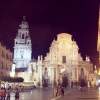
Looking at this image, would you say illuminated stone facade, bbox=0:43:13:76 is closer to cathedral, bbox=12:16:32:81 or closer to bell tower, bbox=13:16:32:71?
cathedral, bbox=12:16:32:81

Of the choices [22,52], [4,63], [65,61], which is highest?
[22,52]

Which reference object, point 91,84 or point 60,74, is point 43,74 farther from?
point 91,84

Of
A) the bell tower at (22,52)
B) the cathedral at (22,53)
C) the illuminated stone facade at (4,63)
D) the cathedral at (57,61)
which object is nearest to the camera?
the illuminated stone facade at (4,63)

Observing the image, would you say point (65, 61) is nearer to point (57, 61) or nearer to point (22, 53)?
point (57, 61)

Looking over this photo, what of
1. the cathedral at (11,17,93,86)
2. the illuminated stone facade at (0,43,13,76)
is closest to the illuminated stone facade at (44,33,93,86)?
the cathedral at (11,17,93,86)

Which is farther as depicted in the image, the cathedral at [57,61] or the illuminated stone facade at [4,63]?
the cathedral at [57,61]

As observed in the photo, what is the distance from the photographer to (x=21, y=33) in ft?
413

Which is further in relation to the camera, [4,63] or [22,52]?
[22,52]

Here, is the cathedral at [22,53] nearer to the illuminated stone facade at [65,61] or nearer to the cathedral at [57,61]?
the cathedral at [57,61]

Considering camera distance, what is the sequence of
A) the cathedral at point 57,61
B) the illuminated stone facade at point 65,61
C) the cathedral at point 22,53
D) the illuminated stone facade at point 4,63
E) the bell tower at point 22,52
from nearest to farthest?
the illuminated stone facade at point 4,63 → the cathedral at point 57,61 → the illuminated stone facade at point 65,61 → the cathedral at point 22,53 → the bell tower at point 22,52

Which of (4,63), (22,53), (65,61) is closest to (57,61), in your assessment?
(65,61)

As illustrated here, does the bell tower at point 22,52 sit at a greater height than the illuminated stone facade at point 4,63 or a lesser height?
greater

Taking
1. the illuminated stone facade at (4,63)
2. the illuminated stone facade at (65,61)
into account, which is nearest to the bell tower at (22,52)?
the illuminated stone facade at (65,61)

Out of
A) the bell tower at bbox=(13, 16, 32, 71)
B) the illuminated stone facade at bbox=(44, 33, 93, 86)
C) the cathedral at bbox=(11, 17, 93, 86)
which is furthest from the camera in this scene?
the bell tower at bbox=(13, 16, 32, 71)
